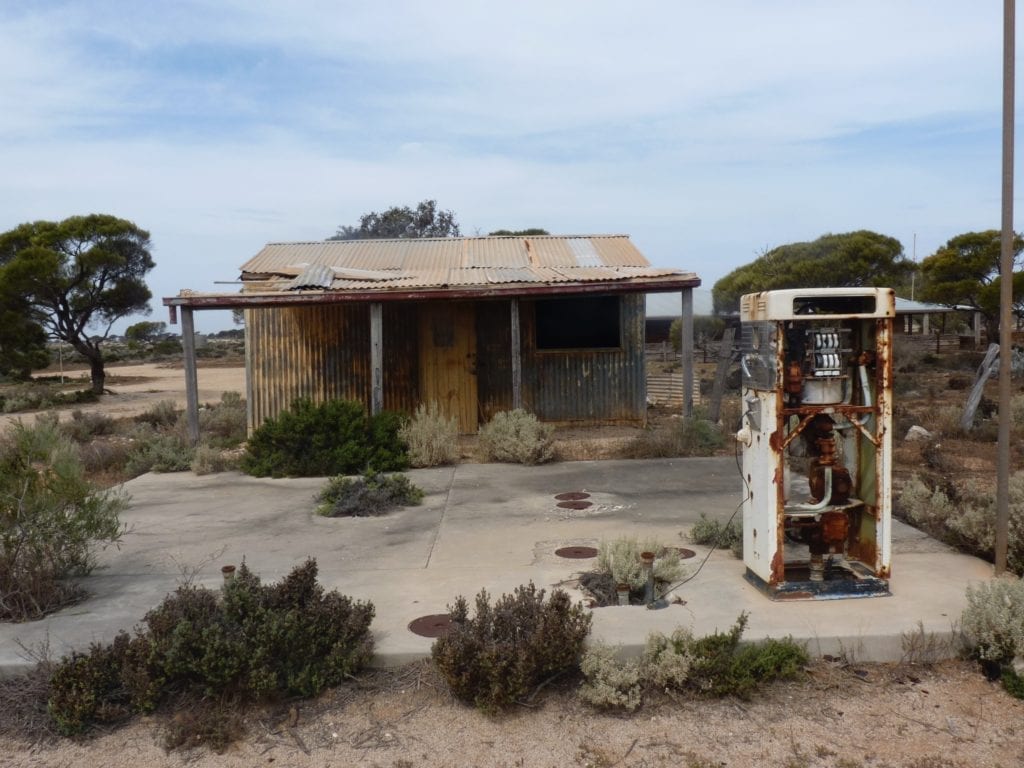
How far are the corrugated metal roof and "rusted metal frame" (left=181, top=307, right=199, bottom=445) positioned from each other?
1333 mm

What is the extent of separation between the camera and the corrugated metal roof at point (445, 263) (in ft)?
39.3

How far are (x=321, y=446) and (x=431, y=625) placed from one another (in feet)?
17.5

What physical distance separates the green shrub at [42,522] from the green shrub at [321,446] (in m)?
3.87

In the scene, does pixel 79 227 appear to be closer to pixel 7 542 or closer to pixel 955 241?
pixel 7 542

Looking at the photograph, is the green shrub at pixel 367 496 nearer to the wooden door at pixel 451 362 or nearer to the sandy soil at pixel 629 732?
the sandy soil at pixel 629 732

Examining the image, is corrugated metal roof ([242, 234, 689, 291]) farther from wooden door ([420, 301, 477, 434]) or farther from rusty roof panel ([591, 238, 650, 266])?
wooden door ([420, 301, 477, 434])

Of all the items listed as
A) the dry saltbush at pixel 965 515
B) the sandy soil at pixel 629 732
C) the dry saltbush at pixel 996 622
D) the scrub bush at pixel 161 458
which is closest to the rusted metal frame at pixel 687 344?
the dry saltbush at pixel 965 515

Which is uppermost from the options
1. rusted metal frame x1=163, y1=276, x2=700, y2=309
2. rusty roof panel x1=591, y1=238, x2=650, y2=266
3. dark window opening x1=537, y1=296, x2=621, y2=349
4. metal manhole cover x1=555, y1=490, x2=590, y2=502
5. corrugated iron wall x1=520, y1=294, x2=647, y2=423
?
rusty roof panel x1=591, y1=238, x2=650, y2=266

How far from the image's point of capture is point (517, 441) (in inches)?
397

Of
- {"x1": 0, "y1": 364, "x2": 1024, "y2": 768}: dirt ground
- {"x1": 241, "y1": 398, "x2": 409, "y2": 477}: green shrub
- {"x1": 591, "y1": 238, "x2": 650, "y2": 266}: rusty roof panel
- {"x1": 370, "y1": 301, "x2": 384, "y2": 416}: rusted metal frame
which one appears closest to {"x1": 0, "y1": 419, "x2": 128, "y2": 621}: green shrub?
{"x1": 0, "y1": 364, "x2": 1024, "y2": 768}: dirt ground

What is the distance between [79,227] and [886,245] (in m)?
30.4

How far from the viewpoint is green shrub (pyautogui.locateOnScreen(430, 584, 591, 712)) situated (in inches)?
152

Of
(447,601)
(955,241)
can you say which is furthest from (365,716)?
(955,241)

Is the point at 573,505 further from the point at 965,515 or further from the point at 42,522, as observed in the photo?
the point at 42,522
